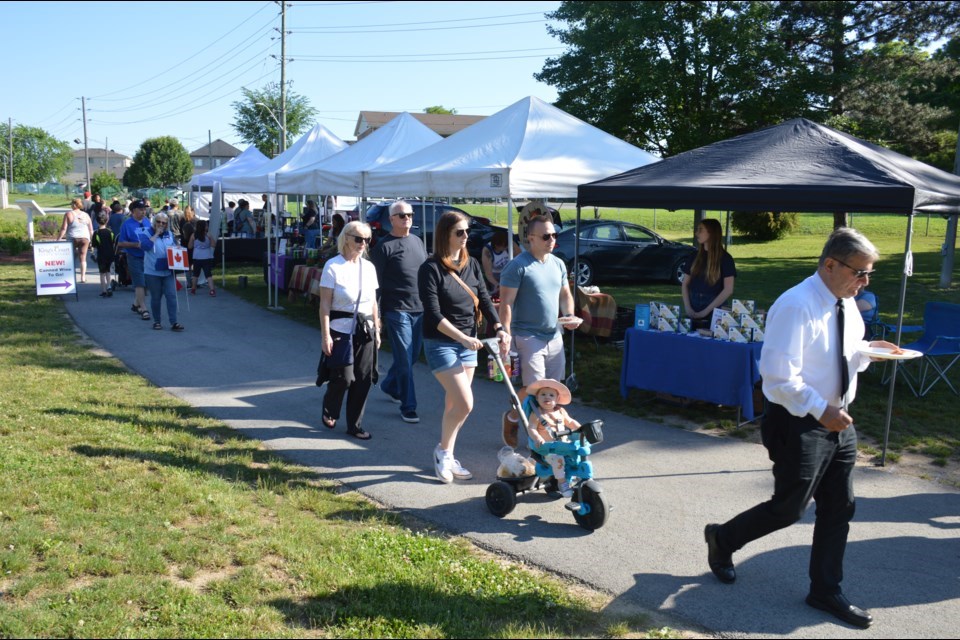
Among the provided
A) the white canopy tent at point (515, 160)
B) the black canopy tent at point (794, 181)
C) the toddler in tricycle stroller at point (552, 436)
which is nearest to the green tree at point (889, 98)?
the white canopy tent at point (515, 160)

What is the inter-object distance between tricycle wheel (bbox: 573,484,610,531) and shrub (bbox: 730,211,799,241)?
28040mm

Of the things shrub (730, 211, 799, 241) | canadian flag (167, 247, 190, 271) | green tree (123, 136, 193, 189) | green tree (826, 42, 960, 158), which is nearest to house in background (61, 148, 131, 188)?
green tree (123, 136, 193, 189)

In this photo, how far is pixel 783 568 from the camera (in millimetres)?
4539

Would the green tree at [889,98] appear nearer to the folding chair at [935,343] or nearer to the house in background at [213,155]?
the folding chair at [935,343]

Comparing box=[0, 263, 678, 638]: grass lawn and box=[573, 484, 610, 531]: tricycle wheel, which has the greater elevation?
box=[573, 484, 610, 531]: tricycle wheel

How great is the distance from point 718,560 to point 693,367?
3.44 m

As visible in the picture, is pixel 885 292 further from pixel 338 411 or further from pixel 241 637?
pixel 241 637

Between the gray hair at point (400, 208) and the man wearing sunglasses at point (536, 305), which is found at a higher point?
the gray hair at point (400, 208)

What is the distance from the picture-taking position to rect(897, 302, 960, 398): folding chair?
8.53 m

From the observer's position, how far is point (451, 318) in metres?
5.76

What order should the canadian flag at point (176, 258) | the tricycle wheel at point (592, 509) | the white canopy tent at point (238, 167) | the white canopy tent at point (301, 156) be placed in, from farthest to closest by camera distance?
the white canopy tent at point (238, 167), the white canopy tent at point (301, 156), the canadian flag at point (176, 258), the tricycle wheel at point (592, 509)

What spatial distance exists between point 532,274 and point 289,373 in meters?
4.69

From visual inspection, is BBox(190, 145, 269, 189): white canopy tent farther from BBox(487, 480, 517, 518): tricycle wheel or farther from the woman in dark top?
BBox(487, 480, 517, 518): tricycle wheel

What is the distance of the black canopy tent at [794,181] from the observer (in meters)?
6.54
